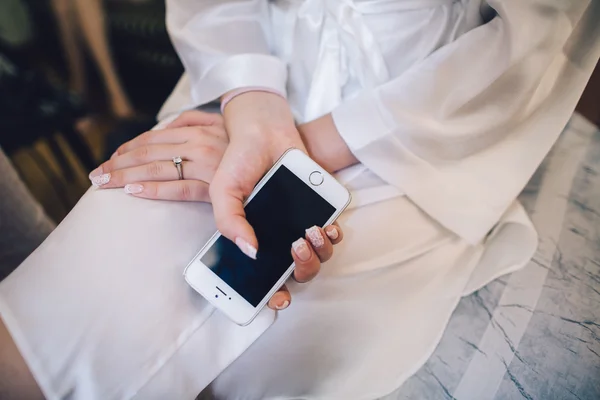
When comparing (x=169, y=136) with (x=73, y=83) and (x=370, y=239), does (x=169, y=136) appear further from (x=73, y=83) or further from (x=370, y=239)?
(x=73, y=83)

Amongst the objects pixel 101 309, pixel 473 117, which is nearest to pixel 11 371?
pixel 101 309

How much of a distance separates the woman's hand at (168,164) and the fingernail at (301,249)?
0.42 feet

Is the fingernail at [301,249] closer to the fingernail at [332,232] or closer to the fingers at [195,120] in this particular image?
the fingernail at [332,232]

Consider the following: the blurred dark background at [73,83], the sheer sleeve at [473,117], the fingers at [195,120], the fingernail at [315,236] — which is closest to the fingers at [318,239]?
the fingernail at [315,236]

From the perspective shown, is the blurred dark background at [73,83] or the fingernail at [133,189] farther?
the blurred dark background at [73,83]

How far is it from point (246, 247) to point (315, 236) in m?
0.06

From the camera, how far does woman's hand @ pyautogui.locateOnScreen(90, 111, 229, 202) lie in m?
0.50


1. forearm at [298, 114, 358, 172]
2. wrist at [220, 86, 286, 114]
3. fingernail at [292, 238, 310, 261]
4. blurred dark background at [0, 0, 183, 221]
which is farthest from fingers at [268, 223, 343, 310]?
blurred dark background at [0, 0, 183, 221]

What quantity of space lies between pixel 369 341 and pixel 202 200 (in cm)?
23

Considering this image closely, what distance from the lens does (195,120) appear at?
0.59 m

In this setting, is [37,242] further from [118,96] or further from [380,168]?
[118,96]

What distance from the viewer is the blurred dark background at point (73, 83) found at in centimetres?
100

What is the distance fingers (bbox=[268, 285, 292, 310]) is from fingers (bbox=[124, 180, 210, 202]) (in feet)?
0.44

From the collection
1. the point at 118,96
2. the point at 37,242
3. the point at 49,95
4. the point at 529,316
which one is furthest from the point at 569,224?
the point at 118,96
